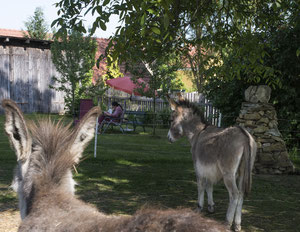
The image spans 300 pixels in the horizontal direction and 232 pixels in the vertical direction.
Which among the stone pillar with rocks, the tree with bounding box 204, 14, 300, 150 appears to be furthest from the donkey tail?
the tree with bounding box 204, 14, 300, 150

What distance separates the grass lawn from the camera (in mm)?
5293

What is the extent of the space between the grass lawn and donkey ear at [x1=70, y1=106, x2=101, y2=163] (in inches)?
77.5

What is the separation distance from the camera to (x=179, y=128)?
20.9 ft

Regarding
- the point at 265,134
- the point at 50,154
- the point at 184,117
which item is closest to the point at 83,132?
the point at 50,154

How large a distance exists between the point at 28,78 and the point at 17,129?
2027cm

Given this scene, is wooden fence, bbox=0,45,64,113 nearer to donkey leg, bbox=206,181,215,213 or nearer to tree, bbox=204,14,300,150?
tree, bbox=204,14,300,150

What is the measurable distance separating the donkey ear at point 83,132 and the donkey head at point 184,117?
451cm

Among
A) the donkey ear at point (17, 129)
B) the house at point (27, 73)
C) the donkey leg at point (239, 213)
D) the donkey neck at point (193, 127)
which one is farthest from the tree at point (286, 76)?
the house at point (27, 73)

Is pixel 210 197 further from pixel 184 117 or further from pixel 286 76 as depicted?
pixel 286 76

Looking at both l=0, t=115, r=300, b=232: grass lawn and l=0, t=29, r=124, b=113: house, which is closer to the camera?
l=0, t=115, r=300, b=232: grass lawn

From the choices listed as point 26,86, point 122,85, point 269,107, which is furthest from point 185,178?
point 26,86

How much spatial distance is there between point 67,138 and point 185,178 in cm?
629

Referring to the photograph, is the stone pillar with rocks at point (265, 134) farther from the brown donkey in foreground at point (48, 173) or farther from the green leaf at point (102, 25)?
the brown donkey in foreground at point (48, 173)

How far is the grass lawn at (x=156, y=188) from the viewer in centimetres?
529
